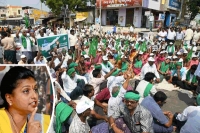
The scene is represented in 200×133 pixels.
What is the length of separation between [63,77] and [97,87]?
80cm

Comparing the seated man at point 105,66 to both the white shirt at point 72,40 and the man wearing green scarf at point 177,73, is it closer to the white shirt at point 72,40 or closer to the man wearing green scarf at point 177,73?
the man wearing green scarf at point 177,73

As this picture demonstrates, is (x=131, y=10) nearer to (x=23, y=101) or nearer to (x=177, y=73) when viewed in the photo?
(x=177, y=73)

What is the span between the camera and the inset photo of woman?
93cm

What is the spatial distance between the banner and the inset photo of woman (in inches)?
165

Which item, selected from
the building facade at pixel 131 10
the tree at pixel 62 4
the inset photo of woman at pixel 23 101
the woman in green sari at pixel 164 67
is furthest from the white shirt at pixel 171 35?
the tree at pixel 62 4

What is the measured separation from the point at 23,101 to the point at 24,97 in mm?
21

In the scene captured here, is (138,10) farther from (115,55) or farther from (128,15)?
(115,55)

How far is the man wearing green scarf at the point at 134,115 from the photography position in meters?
2.55

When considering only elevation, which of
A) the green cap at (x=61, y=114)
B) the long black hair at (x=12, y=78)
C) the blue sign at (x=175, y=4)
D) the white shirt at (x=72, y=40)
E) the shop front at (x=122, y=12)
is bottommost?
the green cap at (x=61, y=114)

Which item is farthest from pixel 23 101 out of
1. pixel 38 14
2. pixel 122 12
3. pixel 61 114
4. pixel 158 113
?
pixel 38 14

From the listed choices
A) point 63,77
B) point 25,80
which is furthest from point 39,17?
point 25,80

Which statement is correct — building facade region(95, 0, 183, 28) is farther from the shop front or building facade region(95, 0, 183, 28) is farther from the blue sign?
the blue sign

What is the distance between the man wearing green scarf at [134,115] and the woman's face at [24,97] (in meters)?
1.74

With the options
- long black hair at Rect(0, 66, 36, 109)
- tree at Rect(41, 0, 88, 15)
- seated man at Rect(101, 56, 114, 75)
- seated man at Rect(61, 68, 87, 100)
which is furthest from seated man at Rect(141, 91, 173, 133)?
tree at Rect(41, 0, 88, 15)
